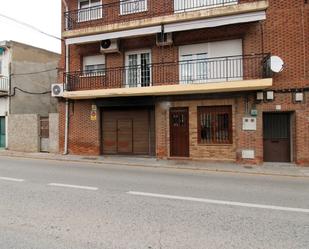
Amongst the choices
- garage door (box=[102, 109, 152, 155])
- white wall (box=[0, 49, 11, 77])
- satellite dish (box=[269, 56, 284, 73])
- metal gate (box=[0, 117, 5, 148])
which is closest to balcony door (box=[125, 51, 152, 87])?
garage door (box=[102, 109, 152, 155])

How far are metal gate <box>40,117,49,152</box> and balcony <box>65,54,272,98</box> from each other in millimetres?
3011

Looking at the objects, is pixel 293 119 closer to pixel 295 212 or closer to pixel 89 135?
pixel 295 212

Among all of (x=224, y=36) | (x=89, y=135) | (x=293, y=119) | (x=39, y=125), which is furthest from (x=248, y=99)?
(x=39, y=125)

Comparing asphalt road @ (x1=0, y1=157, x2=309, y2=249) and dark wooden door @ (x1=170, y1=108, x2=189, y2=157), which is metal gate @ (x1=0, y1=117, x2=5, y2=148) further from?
dark wooden door @ (x1=170, y1=108, x2=189, y2=157)

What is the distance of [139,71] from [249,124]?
236 inches

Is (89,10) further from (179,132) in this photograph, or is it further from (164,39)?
(179,132)

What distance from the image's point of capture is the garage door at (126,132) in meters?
13.9

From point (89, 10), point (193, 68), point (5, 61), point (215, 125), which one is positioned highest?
point (89, 10)

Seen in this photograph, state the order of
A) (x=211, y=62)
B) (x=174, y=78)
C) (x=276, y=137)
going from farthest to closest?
(x=174, y=78) → (x=211, y=62) → (x=276, y=137)

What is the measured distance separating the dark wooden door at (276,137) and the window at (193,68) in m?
3.44

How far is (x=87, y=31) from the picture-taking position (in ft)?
44.4

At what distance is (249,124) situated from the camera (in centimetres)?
1180

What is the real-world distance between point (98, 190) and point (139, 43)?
9.02 m

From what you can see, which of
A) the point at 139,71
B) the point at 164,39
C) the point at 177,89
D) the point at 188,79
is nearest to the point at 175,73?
the point at 188,79
